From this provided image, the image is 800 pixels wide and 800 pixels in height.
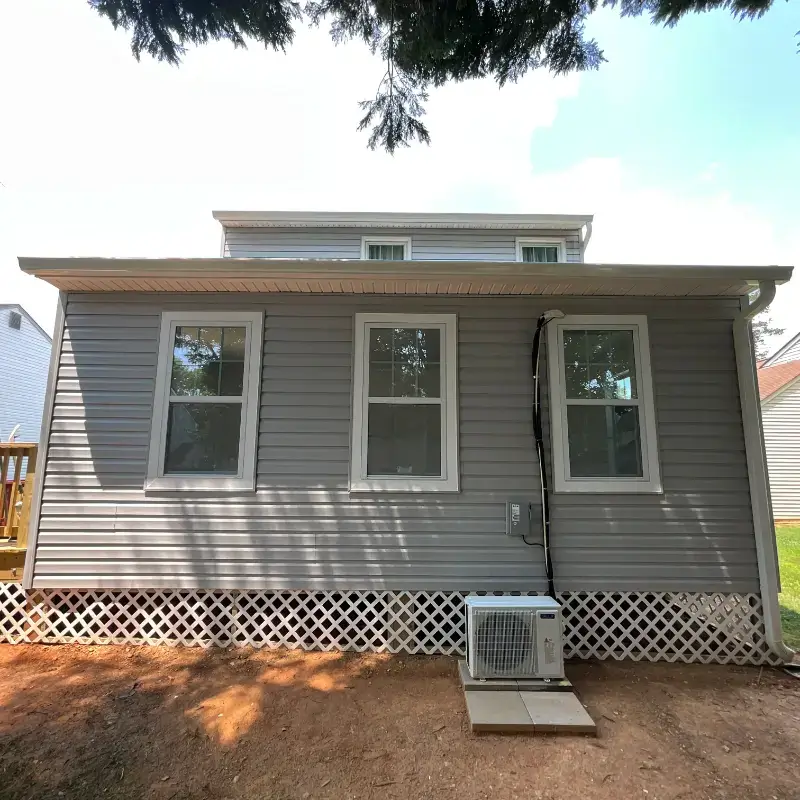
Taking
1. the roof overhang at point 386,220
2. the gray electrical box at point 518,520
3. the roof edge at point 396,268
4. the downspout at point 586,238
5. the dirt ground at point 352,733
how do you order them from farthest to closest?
the downspout at point 586,238 → the roof overhang at point 386,220 → the gray electrical box at point 518,520 → the roof edge at point 396,268 → the dirt ground at point 352,733

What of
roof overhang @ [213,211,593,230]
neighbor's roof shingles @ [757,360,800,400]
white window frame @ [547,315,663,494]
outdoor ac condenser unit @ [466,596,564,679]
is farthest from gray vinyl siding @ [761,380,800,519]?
outdoor ac condenser unit @ [466,596,564,679]

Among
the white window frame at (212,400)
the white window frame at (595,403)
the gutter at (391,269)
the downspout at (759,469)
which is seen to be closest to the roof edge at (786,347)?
the downspout at (759,469)

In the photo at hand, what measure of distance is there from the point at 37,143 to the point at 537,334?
6683mm

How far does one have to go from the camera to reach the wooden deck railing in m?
3.73

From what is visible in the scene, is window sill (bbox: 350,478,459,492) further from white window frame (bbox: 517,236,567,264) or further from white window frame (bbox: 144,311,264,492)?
white window frame (bbox: 517,236,567,264)

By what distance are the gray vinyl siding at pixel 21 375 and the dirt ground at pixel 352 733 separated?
14.1m

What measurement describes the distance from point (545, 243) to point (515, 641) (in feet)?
25.2

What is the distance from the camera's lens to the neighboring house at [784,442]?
11.1 meters

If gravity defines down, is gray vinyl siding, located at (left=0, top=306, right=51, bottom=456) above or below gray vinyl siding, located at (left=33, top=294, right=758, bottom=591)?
above

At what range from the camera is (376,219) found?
8531 mm

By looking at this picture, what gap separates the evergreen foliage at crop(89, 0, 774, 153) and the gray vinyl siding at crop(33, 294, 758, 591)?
1807 millimetres

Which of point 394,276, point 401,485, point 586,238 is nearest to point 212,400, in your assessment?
point 401,485

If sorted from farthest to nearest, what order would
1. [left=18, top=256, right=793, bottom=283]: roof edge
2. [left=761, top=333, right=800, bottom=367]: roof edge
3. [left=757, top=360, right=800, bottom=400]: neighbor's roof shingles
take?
[left=761, top=333, right=800, bottom=367]: roof edge
[left=757, top=360, right=800, bottom=400]: neighbor's roof shingles
[left=18, top=256, right=793, bottom=283]: roof edge

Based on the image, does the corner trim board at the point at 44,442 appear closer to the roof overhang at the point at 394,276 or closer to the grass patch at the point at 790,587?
the roof overhang at the point at 394,276
